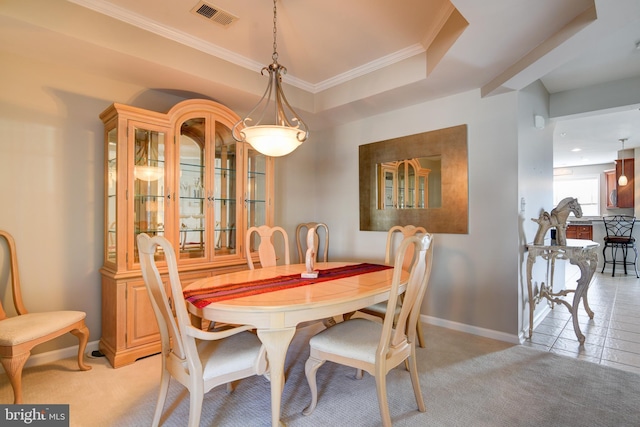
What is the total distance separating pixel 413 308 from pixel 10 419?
2.31m

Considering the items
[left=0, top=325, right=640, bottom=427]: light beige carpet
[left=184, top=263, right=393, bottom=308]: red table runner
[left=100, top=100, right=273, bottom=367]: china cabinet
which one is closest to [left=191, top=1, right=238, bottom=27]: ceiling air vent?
[left=100, top=100, right=273, bottom=367]: china cabinet

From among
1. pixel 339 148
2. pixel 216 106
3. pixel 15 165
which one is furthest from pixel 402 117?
pixel 15 165

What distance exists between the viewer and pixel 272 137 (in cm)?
215

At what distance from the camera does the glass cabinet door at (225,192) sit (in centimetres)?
318

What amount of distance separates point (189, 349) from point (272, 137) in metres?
1.37

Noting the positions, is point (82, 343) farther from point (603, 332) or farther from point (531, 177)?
point (603, 332)

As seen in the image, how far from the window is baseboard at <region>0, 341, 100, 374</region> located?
11.2 metres

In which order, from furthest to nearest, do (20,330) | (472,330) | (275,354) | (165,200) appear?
(472,330), (165,200), (20,330), (275,354)

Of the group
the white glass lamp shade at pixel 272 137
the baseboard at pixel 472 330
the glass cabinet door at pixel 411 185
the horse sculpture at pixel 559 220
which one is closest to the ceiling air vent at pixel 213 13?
the white glass lamp shade at pixel 272 137

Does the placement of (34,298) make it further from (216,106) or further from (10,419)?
(216,106)

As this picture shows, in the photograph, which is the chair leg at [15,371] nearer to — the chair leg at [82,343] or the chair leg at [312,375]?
the chair leg at [82,343]

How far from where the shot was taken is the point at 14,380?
1885 millimetres

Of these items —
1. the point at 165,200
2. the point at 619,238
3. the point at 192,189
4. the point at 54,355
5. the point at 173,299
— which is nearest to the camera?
the point at 173,299

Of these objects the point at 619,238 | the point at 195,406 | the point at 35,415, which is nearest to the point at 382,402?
the point at 195,406
